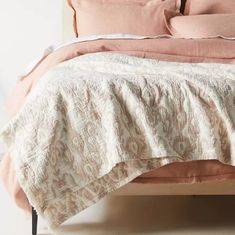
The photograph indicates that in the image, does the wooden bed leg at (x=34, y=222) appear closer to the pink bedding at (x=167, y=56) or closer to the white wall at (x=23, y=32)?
the pink bedding at (x=167, y=56)

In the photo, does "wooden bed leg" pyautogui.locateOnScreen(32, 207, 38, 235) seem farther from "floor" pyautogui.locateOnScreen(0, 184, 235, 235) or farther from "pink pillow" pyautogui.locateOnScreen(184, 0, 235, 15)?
"pink pillow" pyautogui.locateOnScreen(184, 0, 235, 15)

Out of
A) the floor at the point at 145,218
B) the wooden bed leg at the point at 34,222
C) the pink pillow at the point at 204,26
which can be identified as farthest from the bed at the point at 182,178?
the pink pillow at the point at 204,26

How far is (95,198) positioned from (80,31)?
1675 millimetres

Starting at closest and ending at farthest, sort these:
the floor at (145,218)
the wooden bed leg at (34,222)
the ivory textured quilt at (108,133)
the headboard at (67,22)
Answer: the ivory textured quilt at (108,133) → the wooden bed leg at (34,222) → the floor at (145,218) → the headboard at (67,22)

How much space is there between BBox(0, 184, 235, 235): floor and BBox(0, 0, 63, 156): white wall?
4.39 ft

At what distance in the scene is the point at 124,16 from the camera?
9.99 feet

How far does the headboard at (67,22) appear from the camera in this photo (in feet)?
11.2

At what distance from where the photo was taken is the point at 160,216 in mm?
2148

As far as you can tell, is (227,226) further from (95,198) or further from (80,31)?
(80,31)

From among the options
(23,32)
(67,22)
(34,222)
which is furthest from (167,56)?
(23,32)

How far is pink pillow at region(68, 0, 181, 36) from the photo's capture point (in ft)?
9.91

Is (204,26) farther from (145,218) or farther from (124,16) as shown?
(145,218)

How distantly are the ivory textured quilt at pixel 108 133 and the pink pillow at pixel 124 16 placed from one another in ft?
4.27

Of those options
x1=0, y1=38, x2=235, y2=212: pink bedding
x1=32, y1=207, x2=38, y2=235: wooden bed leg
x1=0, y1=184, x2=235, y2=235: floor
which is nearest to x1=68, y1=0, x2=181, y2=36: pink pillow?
x1=0, y1=38, x2=235, y2=212: pink bedding
